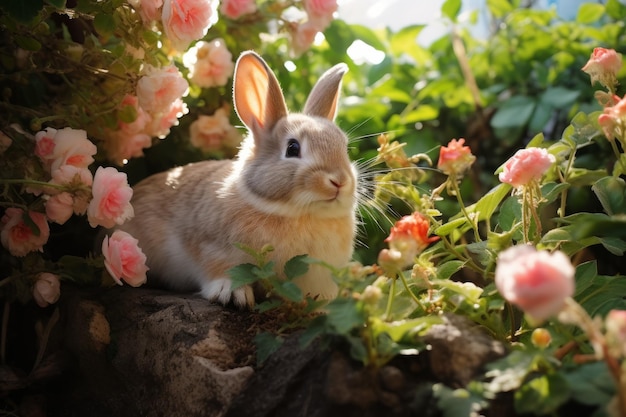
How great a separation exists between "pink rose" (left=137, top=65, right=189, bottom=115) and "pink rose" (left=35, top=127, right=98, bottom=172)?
0.87 feet

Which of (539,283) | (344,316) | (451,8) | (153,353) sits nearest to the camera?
(539,283)

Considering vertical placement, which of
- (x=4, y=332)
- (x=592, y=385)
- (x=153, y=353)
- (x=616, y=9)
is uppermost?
(x=616, y=9)

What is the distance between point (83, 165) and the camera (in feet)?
7.00

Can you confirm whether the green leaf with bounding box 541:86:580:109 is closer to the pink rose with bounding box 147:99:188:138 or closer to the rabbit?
the rabbit

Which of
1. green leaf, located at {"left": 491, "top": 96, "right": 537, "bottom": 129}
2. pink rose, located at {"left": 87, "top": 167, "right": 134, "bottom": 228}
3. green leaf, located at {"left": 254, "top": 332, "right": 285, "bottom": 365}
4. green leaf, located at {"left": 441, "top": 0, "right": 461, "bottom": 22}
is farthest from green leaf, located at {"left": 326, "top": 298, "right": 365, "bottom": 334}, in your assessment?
green leaf, located at {"left": 441, "top": 0, "right": 461, "bottom": 22}

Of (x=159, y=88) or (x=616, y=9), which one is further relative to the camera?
(x=616, y=9)

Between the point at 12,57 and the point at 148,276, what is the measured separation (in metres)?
0.88

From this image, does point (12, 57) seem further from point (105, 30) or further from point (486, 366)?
point (486, 366)

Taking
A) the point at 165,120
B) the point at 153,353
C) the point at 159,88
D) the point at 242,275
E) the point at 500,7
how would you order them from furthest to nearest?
the point at 500,7
the point at 165,120
the point at 159,88
the point at 153,353
the point at 242,275

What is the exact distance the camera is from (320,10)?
105 inches

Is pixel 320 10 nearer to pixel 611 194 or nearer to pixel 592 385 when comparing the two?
pixel 611 194

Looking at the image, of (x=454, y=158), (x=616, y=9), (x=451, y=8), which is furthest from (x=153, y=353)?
(x=616, y=9)

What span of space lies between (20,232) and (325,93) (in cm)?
110

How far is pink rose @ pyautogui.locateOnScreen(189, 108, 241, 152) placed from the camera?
286 cm
